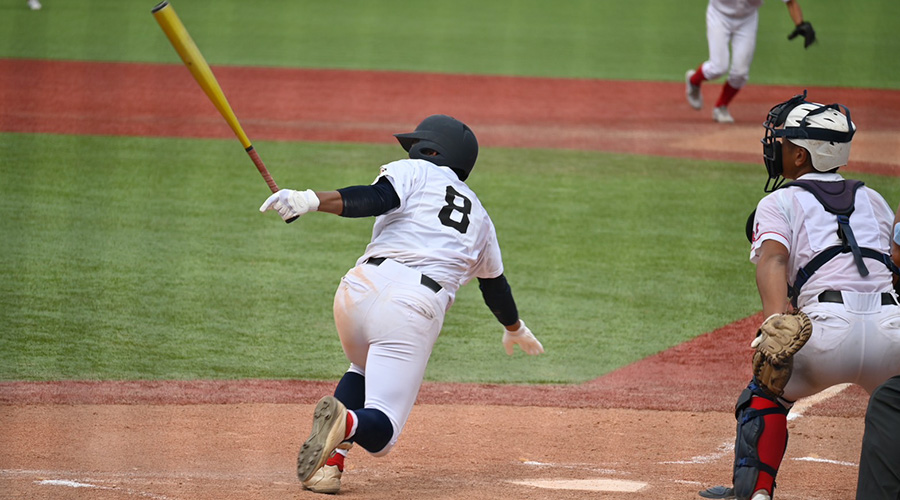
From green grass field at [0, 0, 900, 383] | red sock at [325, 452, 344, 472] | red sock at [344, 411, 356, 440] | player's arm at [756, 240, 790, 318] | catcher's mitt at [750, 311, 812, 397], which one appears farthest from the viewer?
green grass field at [0, 0, 900, 383]

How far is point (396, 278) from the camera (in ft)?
12.2

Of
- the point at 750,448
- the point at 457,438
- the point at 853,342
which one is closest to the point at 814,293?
the point at 853,342

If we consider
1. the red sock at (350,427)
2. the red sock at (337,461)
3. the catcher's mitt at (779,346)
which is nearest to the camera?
the catcher's mitt at (779,346)

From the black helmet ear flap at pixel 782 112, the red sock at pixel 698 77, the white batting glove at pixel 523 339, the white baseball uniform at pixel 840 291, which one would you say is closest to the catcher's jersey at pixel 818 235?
the white baseball uniform at pixel 840 291

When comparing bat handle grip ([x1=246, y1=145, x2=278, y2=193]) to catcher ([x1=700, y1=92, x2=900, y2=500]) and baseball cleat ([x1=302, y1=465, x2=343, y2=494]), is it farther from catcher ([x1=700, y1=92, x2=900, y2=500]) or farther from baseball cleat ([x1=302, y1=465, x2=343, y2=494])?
catcher ([x1=700, y1=92, x2=900, y2=500])

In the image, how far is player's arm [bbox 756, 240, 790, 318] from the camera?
3.39m

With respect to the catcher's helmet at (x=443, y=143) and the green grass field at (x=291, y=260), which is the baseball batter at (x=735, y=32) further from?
the catcher's helmet at (x=443, y=143)

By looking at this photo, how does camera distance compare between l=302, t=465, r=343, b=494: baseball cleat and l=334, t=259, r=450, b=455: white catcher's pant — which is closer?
l=334, t=259, r=450, b=455: white catcher's pant

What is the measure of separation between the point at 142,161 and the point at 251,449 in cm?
652

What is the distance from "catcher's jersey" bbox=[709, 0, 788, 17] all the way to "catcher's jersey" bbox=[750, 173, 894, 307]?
8958 millimetres

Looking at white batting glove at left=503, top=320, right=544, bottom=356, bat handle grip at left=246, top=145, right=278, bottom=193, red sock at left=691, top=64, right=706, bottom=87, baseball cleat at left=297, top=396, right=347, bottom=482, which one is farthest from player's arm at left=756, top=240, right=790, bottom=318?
red sock at left=691, top=64, right=706, bottom=87

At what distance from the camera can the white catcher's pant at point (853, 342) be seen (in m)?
3.34

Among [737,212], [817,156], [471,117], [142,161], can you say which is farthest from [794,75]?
[817,156]

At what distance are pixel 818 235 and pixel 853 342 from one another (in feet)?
1.16
